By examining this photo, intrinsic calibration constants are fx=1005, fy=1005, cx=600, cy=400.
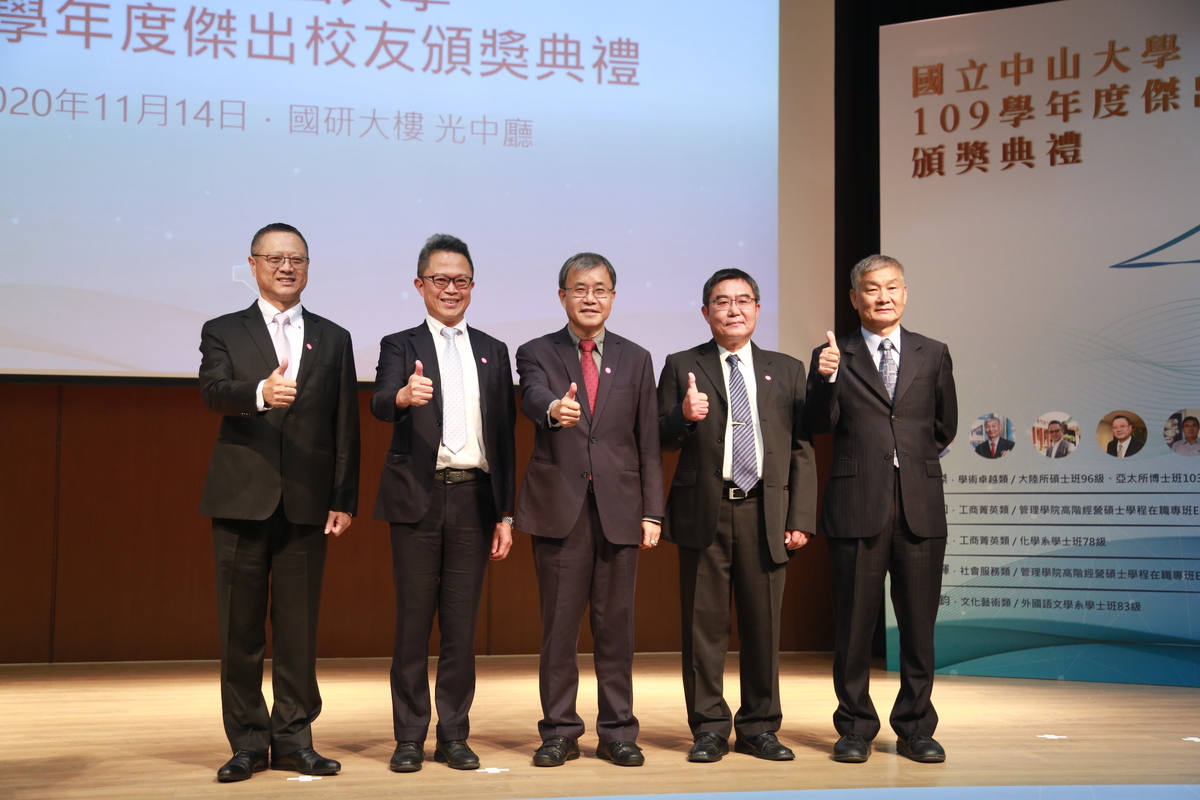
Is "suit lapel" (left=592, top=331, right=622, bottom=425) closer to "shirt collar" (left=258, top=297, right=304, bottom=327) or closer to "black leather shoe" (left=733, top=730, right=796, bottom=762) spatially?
"shirt collar" (left=258, top=297, right=304, bottom=327)

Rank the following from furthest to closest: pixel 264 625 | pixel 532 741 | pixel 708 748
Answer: pixel 532 741, pixel 708 748, pixel 264 625

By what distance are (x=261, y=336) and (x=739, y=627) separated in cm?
171

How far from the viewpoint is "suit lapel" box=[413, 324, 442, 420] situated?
3045 millimetres

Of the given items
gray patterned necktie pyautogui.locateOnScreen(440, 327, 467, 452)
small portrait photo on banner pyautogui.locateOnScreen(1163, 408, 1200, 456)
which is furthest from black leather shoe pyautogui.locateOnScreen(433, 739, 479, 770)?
small portrait photo on banner pyautogui.locateOnScreen(1163, 408, 1200, 456)

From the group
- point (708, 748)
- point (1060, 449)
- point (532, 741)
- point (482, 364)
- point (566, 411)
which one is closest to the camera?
point (566, 411)

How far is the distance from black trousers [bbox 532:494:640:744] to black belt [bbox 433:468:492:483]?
0.28 metres

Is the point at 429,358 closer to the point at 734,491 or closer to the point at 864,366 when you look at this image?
the point at 734,491

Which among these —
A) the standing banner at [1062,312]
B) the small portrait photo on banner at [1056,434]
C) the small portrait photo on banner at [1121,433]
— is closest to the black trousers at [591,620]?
the standing banner at [1062,312]

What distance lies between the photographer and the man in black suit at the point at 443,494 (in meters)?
2.99

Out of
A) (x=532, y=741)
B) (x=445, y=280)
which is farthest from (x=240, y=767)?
(x=445, y=280)

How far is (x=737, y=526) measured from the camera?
314cm

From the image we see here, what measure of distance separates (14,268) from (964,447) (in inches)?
179

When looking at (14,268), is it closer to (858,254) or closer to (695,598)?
(695,598)

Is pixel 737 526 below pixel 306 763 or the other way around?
the other way around
